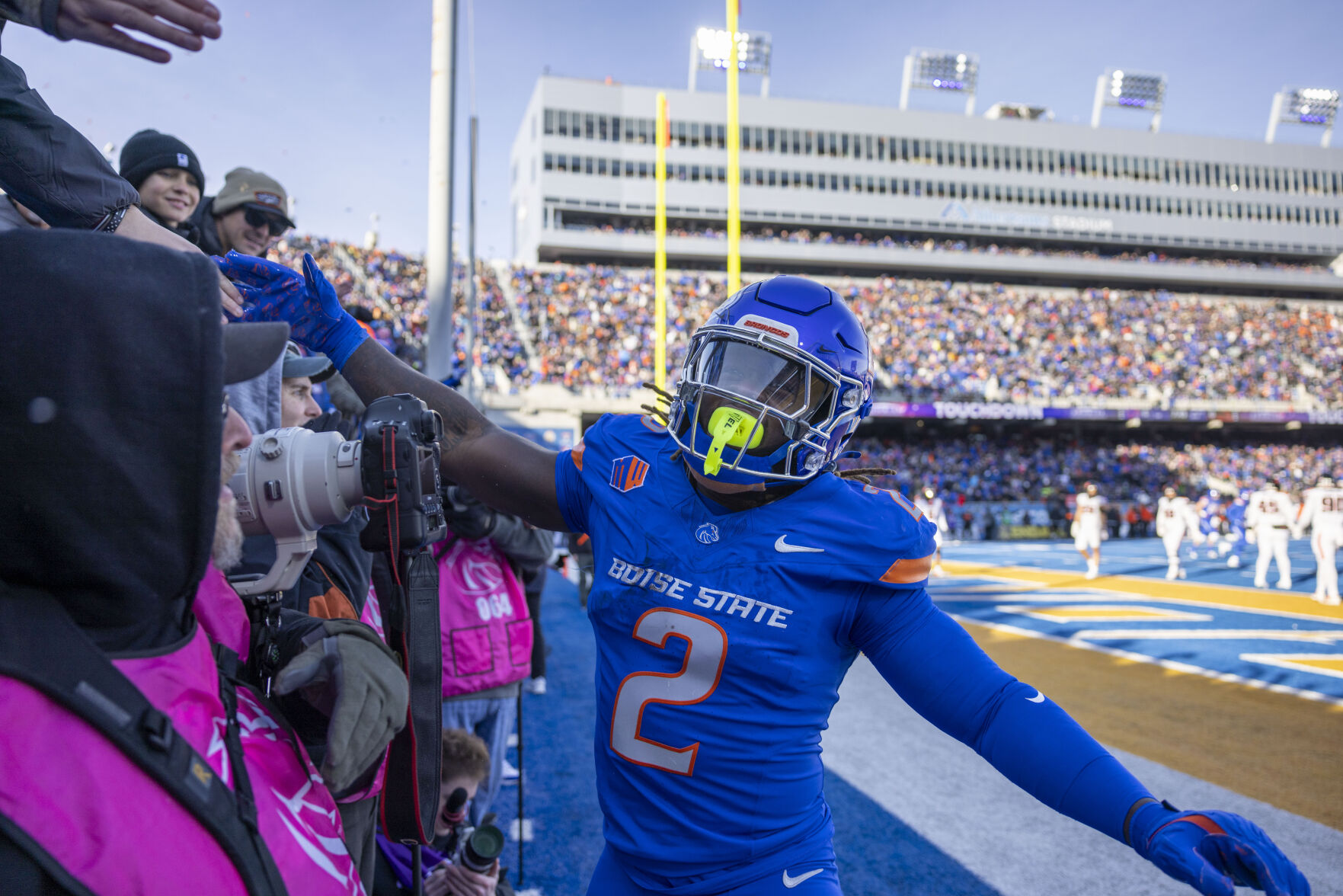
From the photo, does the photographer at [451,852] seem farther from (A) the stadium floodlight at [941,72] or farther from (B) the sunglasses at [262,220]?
(A) the stadium floodlight at [941,72]

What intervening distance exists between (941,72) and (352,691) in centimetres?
5531

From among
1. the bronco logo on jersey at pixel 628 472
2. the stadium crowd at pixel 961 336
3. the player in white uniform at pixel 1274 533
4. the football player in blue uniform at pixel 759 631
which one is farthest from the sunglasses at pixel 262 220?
the stadium crowd at pixel 961 336

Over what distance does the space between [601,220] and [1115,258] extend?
3101cm

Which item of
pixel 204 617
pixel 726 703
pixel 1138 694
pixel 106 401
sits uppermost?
pixel 106 401

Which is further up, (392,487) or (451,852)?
(392,487)

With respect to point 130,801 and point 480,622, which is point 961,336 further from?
point 130,801

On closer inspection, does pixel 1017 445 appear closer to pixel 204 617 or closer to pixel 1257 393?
pixel 1257 393

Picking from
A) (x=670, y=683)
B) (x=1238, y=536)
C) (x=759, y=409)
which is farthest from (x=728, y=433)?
(x=1238, y=536)

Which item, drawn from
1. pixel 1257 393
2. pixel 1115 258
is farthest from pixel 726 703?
pixel 1115 258

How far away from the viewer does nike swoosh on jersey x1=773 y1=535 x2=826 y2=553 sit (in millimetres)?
1551

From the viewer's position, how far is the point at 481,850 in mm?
2152

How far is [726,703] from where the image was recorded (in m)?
1.51

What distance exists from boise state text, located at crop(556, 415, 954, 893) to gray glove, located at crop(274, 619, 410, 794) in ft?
1.93

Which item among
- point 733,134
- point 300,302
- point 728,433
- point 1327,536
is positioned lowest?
point 1327,536
